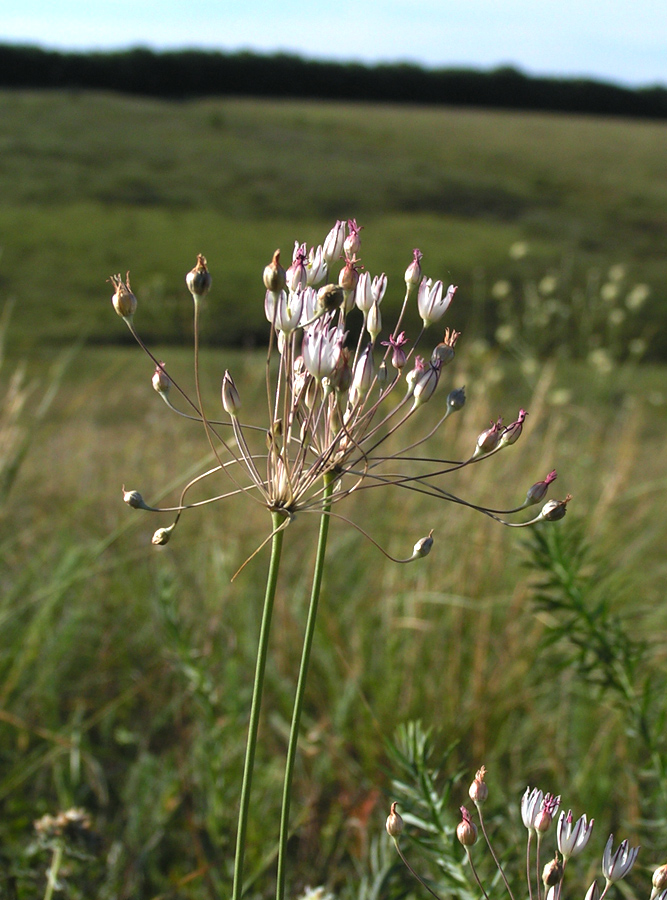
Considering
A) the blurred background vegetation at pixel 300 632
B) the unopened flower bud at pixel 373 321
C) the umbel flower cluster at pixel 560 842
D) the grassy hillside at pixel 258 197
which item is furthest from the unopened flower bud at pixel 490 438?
the grassy hillside at pixel 258 197

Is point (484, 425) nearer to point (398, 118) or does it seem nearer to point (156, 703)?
point (156, 703)

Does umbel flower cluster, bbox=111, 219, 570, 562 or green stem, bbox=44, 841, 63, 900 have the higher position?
umbel flower cluster, bbox=111, 219, 570, 562

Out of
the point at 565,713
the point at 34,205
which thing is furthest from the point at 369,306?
the point at 34,205

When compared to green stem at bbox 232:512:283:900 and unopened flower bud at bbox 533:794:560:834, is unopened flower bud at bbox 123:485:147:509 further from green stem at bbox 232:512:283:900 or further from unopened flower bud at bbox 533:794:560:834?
unopened flower bud at bbox 533:794:560:834

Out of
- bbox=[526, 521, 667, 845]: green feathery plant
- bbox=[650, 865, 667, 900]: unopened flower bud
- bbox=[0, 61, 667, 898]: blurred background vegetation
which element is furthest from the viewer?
bbox=[0, 61, 667, 898]: blurred background vegetation

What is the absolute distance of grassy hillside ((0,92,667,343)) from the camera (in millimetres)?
7199

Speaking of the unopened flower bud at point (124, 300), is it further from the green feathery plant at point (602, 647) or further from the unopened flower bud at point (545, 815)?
the green feathery plant at point (602, 647)

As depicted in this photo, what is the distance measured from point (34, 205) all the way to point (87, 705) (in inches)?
298

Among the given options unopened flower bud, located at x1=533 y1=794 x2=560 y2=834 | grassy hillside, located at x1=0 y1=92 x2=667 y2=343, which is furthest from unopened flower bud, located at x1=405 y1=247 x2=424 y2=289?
grassy hillside, located at x1=0 y1=92 x2=667 y2=343

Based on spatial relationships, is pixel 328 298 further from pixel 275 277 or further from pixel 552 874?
pixel 552 874

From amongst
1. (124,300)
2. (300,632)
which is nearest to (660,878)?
(124,300)

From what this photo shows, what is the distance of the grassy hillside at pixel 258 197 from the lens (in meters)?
7.20

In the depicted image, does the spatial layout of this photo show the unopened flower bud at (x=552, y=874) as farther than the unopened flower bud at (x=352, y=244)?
No

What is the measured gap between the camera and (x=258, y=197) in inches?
366
